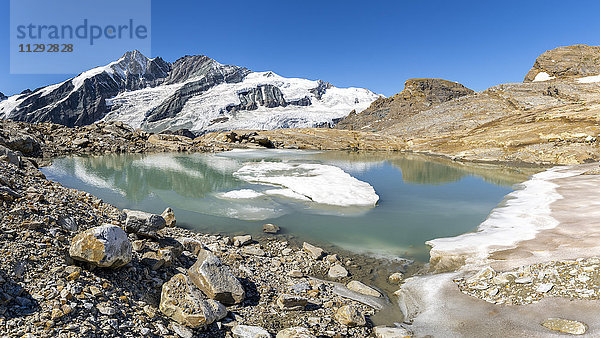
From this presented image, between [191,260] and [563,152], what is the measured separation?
5927 cm

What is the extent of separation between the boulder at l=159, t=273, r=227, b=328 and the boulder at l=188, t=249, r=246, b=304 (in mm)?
366

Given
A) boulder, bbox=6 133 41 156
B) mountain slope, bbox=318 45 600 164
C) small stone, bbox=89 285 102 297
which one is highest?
mountain slope, bbox=318 45 600 164

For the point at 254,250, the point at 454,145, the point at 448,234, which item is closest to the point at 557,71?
the point at 454,145

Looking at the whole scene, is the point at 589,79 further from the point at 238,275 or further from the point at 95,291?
the point at 95,291

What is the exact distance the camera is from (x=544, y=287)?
8289 millimetres

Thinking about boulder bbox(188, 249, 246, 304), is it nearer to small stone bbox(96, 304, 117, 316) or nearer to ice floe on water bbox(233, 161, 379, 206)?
small stone bbox(96, 304, 117, 316)

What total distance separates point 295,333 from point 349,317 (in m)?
1.59

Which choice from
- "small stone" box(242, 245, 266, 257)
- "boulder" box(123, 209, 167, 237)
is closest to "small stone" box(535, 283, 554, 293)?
"small stone" box(242, 245, 266, 257)

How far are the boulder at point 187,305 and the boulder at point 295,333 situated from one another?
1.49 metres

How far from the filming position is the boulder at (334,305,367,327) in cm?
741

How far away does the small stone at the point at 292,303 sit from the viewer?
7.88 metres

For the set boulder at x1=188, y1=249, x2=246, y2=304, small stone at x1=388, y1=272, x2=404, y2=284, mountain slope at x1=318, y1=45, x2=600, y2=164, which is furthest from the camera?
mountain slope at x1=318, y1=45, x2=600, y2=164

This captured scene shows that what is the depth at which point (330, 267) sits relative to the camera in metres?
11.4

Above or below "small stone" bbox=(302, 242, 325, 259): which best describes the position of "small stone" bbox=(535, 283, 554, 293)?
above
